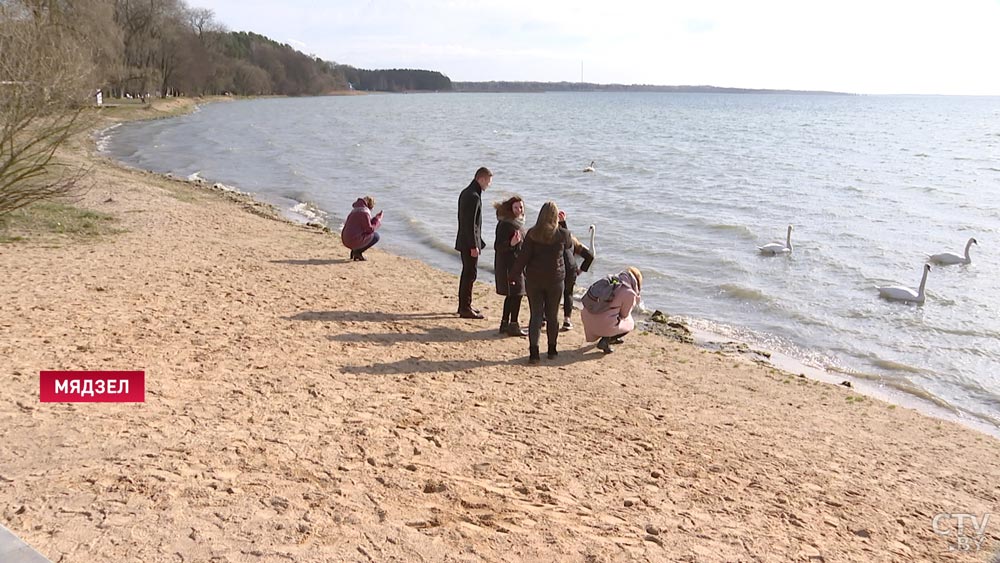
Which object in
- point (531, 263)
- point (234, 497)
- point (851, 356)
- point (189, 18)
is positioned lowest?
point (851, 356)

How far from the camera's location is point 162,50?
6725 cm

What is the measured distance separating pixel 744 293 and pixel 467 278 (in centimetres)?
626

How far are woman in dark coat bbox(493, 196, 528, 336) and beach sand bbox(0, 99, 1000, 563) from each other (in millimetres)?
593

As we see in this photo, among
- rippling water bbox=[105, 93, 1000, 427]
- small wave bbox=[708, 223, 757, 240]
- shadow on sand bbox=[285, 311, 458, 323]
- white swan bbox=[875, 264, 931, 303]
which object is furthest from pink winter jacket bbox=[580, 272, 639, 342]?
small wave bbox=[708, 223, 757, 240]

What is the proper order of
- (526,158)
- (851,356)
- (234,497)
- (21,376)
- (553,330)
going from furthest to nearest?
(526,158) → (851,356) → (553,330) → (21,376) → (234,497)

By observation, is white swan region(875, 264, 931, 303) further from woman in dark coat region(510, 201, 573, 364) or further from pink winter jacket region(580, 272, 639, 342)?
woman in dark coat region(510, 201, 573, 364)

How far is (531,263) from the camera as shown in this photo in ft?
22.9

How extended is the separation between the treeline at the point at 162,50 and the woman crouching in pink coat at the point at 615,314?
8278 millimetres

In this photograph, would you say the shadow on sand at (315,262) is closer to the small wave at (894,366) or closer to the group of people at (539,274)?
the group of people at (539,274)

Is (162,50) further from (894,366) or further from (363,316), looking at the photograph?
(894,366)

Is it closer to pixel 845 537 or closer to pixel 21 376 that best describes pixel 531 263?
pixel 845 537

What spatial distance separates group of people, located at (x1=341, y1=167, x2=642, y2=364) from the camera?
695cm

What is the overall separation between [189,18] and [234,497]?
95473 mm

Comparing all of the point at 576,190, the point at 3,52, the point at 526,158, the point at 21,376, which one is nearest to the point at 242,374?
the point at 21,376
